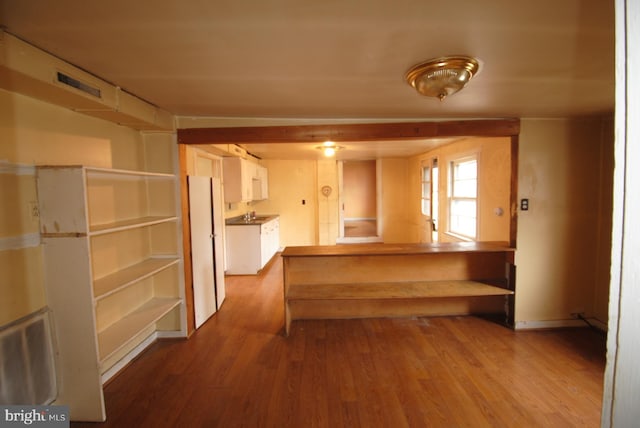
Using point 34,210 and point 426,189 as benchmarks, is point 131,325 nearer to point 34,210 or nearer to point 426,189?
point 34,210

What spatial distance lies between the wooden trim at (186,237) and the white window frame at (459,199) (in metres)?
3.77

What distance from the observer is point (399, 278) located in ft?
10.7

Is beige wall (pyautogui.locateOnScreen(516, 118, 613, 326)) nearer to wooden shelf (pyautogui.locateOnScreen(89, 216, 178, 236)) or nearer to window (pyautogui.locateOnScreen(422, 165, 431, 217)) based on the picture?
window (pyautogui.locateOnScreen(422, 165, 431, 217))

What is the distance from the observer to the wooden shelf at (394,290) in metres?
2.89

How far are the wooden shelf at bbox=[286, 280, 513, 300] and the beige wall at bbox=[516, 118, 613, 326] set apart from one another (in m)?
0.45

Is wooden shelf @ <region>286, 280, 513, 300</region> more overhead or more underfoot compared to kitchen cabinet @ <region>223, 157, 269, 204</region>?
more underfoot

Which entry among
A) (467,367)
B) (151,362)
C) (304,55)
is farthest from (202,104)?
(467,367)

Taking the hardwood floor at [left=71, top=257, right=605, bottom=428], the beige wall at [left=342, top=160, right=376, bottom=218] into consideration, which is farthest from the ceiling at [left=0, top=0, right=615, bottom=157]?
the beige wall at [left=342, top=160, right=376, bottom=218]

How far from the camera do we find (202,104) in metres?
2.38

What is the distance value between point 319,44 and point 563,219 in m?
3.12

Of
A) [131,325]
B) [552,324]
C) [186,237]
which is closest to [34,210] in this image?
[131,325]

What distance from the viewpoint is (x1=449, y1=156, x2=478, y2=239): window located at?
4.19m

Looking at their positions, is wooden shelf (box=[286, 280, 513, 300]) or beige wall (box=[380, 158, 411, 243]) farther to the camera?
beige wall (box=[380, 158, 411, 243])

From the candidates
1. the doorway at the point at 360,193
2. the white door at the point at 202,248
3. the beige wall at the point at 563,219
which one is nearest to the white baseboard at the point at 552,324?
the beige wall at the point at 563,219
